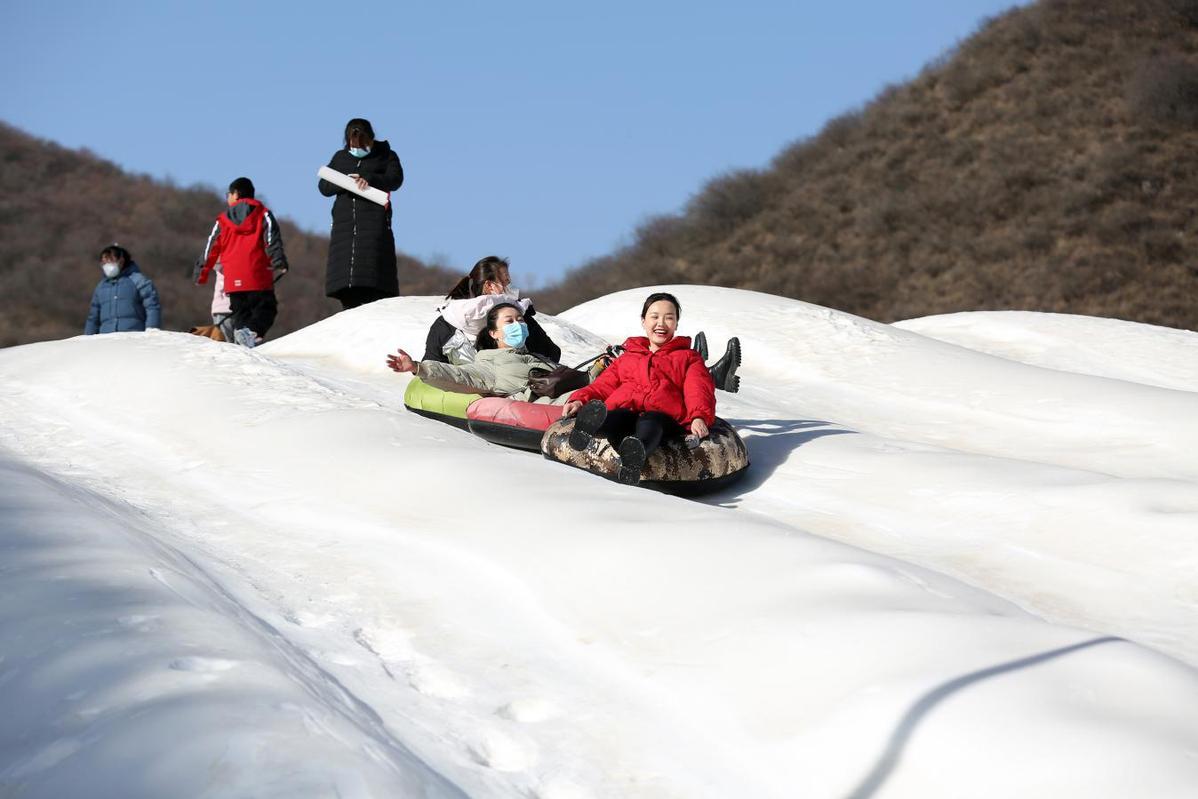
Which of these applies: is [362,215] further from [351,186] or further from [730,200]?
[730,200]

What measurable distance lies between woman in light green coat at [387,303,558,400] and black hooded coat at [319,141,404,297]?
376 cm

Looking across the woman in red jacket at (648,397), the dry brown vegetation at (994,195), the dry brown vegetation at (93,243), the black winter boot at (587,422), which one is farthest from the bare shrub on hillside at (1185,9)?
the black winter boot at (587,422)

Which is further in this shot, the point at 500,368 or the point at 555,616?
the point at 500,368

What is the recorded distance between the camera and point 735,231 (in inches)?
1217

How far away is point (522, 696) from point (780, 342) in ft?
26.1

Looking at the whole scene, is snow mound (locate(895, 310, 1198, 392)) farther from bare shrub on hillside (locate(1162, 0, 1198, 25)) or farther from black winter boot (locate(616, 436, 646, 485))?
bare shrub on hillside (locate(1162, 0, 1198, 25))

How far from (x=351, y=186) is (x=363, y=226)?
377mm

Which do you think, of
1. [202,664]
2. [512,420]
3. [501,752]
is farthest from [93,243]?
[501,752]

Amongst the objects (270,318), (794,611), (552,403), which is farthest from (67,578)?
(270,318)

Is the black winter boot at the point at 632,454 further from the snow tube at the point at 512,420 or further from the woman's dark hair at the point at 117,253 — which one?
the woman's dark hair at the point at 117,253

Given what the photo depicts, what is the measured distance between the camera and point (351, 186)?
419 inches

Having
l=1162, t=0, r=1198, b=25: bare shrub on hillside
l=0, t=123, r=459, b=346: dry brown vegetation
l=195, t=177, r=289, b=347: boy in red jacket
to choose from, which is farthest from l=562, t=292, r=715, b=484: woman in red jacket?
l=1162, t=0, r=1198, b=25: bare shrub on hillside

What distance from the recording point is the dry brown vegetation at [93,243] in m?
31.5

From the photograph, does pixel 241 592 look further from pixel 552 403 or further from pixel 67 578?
pixel 552 403
